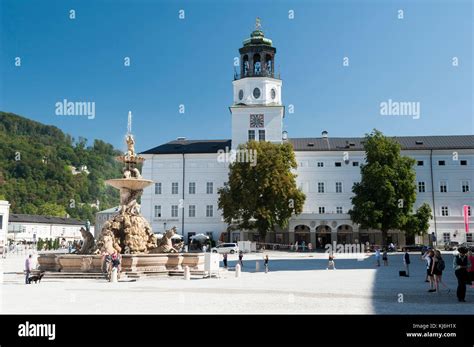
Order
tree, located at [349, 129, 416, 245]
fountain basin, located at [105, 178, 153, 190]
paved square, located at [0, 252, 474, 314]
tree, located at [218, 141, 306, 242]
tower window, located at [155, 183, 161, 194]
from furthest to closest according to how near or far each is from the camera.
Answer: tower window, located at [155, 183, 161, 194], tree, located at [218, 141, 306, 242], tree, located at [349, 129, 416, 245], fountain basin, located at [105, 178, 153, 190], paved square, located at [0, 252, 474, 314]

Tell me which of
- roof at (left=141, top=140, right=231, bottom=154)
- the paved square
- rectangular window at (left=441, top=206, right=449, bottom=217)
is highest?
roof at (left=141, top=140, right=231, bottom=154)

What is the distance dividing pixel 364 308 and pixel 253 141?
43228 millimetres

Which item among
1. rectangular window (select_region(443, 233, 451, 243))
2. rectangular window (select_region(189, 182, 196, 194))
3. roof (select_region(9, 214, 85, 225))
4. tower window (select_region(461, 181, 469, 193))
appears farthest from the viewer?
roof (select_region(9, 214, 85, 225))

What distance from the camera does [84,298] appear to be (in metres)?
13.4

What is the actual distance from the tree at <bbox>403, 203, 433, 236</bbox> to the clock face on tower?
66.0 ft

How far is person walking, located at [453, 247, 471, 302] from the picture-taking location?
12812 millimetres

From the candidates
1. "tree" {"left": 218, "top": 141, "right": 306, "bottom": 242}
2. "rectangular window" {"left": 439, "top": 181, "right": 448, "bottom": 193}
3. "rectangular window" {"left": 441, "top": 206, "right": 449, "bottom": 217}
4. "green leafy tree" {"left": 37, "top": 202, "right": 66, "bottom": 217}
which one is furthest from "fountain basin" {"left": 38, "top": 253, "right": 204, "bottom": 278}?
"green leafy tree" {"left": 37, "top": 202, "right": 66, "bottom": 217}

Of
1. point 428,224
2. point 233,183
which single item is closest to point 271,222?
point 233,183

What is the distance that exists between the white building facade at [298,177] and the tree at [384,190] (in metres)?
5.67

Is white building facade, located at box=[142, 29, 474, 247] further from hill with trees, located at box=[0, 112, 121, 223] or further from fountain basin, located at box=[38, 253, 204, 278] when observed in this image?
hill with trees, located at box=[0, 112, 121, 223]

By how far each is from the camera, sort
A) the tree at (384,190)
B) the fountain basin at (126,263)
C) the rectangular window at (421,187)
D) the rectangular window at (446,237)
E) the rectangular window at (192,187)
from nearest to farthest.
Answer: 1. the fountain basin at (126,263)
2. the tree at (384,190)
3. the rectangular window at (446,237)
4. the rectangular window at (421,187)
5. the rectangular window at (192,187)

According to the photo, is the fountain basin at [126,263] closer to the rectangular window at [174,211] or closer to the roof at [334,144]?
the rectangular window at [174,211]

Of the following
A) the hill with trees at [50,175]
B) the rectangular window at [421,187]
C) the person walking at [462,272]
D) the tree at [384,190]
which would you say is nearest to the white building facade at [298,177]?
the rectangular window at [421,187]

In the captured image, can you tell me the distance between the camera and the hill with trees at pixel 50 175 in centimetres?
11144
